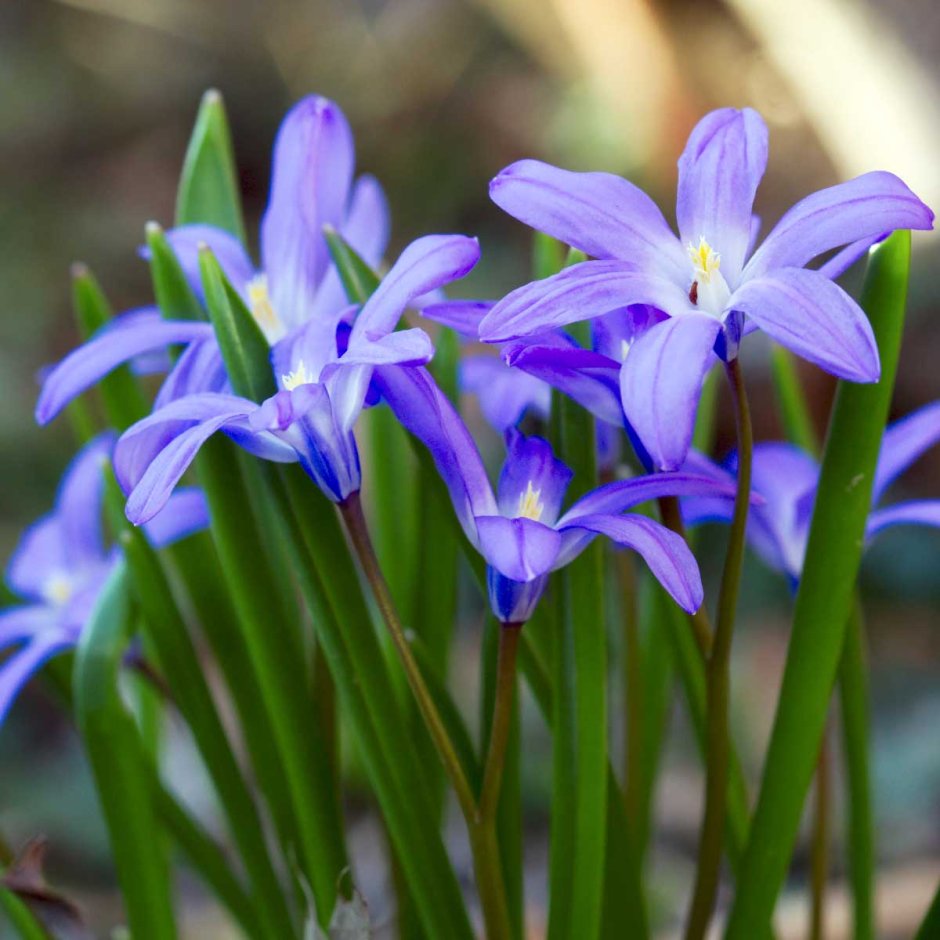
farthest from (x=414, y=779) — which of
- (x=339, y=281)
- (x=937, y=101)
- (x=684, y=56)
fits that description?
(x=684, y=56)

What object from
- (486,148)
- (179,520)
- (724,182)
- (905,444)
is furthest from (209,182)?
(486,148)

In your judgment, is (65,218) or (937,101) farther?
(65,218)

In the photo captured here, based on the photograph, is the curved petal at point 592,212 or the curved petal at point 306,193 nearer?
the curved petal at point 592,212

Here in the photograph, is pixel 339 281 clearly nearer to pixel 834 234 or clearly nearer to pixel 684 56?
pixel 834 234

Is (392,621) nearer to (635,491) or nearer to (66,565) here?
(635,491)

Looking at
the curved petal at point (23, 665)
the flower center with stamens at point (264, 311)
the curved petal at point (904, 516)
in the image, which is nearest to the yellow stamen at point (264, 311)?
the flower center with stamens at point (264, 311)

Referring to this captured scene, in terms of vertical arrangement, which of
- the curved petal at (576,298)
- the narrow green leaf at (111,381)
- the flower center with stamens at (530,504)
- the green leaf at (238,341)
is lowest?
the flower center with stamens at (530,504)

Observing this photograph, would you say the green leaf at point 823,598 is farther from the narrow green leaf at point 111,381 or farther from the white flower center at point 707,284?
the narrow green leaf at point 111,381
